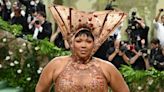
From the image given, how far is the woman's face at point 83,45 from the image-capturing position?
466 centimetres

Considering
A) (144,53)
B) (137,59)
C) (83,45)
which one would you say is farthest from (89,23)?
(144,53)

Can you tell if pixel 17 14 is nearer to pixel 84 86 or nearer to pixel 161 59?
pixel 161 59

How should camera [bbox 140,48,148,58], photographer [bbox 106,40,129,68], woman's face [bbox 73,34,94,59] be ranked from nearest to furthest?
woman's face [bbox 73,34,94,59] < photographer [bbox 106,40,129,68] < camera [bbox 140,48,148,58]

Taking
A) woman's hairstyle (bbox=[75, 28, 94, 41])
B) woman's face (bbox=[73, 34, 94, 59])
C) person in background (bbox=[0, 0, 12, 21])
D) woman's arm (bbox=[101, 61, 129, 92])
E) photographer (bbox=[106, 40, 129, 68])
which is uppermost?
woman's hairstyle (bbox=[75, 28, 94, 41])

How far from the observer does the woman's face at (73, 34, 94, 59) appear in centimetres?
466

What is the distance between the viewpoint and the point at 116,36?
10.3 metres

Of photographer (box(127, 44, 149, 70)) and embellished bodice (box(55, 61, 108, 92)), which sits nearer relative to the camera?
embellished bodice (box(55, 61, 108, 92))

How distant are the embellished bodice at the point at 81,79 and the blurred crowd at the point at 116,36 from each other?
176 inches

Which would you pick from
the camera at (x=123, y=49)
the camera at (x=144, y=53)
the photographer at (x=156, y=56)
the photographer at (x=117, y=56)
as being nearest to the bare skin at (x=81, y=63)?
the photographer at (x=117, y=56)

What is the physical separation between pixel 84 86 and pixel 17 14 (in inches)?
242

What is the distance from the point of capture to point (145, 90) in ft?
29.5

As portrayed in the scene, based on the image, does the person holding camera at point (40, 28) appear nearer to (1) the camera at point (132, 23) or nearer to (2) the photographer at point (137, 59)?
(2) the photographer at point (137, 59)

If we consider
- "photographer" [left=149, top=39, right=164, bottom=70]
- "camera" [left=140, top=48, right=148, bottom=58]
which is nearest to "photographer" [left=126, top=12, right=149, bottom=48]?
Result: "camera" [left=140, top=48, right=148, bottom=58]

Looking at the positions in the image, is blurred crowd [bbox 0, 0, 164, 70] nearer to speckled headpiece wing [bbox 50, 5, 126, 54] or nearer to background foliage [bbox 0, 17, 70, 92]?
background foliage [bbox 0, 17, 70, 92]
